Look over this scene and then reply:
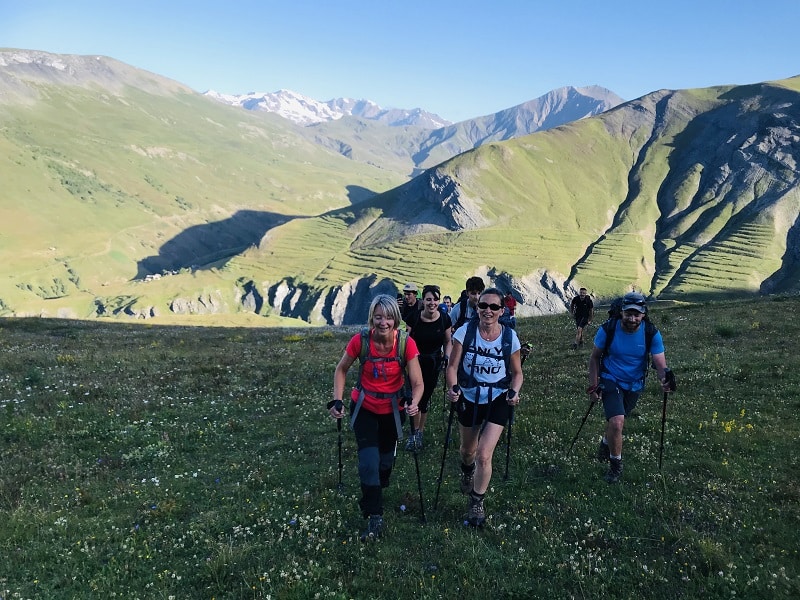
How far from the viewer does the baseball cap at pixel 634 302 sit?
9.52m

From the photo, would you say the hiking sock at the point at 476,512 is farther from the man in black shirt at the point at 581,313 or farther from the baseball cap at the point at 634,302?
the man in black shirt at the point at 581,313

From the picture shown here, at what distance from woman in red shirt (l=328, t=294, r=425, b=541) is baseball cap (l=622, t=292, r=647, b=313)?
15.2 feet

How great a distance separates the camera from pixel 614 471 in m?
10.0

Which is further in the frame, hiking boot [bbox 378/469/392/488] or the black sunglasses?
hiking boot [bbox 378/469/392/488]

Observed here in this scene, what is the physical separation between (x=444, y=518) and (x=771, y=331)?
25232 mm

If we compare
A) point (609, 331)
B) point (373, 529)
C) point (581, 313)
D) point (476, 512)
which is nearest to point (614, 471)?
point (609, 331)

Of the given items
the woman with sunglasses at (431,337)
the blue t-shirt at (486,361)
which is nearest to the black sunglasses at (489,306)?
the blue t-shirt at (486,361)

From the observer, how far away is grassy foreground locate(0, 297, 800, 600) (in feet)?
23.5

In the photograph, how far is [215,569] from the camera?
7.40 metres

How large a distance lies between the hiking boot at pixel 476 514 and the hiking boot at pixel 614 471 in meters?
3.24

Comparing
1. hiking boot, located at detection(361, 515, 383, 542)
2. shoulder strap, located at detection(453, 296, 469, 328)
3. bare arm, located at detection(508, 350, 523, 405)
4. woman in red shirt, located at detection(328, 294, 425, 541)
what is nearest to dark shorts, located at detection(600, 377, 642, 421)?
bare arm, located at detection(508, 350, 523, 405)

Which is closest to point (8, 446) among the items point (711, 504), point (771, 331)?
point (711, 504)

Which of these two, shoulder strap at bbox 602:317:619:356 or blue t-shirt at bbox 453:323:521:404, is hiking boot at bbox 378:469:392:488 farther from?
shoulder strap at bbox 602:317:619:356

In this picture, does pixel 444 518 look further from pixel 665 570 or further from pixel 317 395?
pixel 317 395
